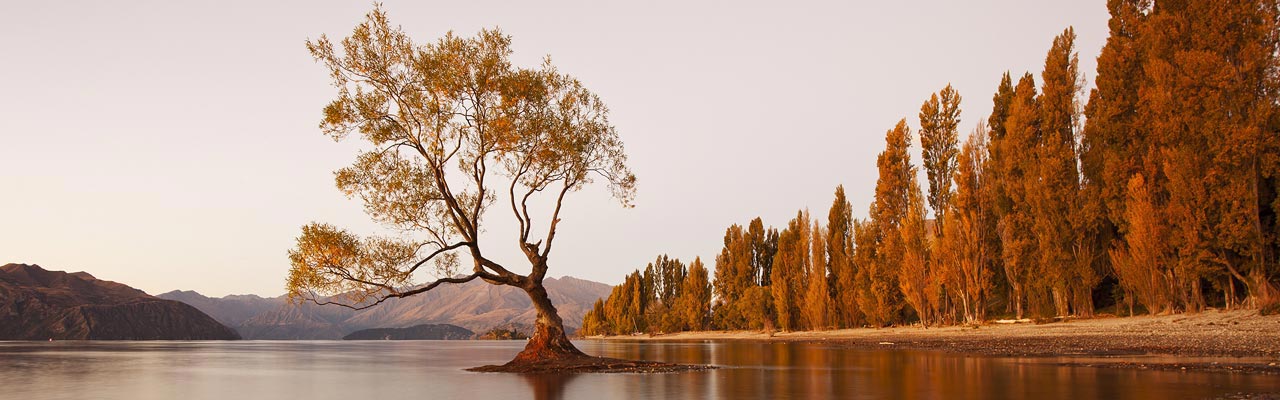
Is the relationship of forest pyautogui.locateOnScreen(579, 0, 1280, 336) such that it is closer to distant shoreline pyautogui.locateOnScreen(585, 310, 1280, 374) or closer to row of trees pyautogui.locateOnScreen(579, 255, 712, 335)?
distant shoreline pyautogui.locateOnScreen(585, 310, 1280, 374)

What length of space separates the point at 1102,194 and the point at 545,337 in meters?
31.4

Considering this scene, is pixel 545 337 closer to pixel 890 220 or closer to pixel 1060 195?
pixel 1060 195

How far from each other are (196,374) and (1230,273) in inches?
1696

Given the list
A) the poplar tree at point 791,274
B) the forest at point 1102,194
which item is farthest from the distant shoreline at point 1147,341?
the poplar tree at point 791,274

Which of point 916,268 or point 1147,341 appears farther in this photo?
point 916,268

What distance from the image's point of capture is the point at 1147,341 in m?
29.7

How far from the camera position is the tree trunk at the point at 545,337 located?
25.6 meters

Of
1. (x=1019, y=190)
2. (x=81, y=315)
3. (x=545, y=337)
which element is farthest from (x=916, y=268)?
(x=81, y=315)

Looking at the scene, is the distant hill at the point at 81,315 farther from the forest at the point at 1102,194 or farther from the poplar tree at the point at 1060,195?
the poplar tree at the point at 1060,195

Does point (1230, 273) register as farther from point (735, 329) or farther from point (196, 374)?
point (735, 329)

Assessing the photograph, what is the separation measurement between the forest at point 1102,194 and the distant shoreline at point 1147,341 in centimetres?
197

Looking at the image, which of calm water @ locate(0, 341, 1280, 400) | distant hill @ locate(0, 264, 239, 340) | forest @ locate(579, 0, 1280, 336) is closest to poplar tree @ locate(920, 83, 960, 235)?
forest @ locate(579, 0, 1280, 336)

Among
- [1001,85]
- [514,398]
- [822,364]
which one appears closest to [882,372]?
[822,364]

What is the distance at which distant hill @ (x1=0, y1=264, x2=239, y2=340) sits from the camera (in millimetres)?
150875
